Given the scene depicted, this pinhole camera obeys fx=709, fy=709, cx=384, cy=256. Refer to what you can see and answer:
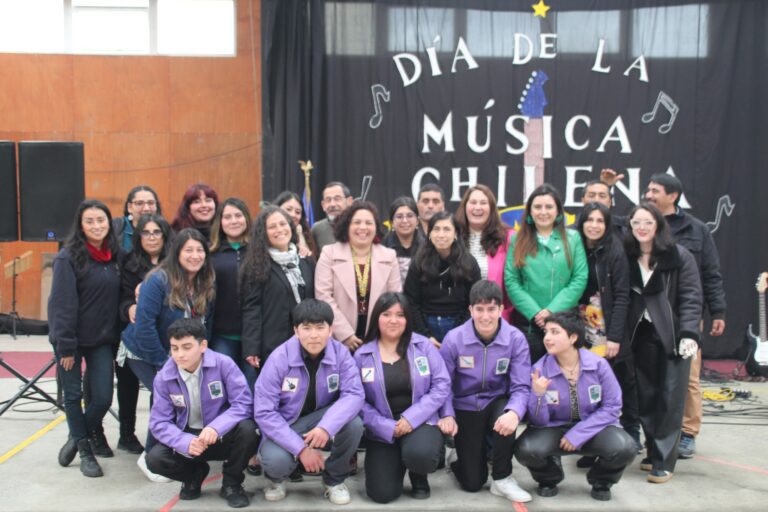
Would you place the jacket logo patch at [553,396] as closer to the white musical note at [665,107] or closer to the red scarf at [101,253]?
the red scarf at [101,253]

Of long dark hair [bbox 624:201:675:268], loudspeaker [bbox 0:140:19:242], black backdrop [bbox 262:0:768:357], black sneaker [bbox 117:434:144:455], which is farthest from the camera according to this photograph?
black backdrop [bbox 262:0:768:357]

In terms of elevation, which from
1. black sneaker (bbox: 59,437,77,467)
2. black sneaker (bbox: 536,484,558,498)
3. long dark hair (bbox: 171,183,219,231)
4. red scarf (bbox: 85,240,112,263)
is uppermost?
long dark hair (bbox: 171,183,219,231)

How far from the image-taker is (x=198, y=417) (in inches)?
156

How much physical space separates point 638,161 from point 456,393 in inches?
179

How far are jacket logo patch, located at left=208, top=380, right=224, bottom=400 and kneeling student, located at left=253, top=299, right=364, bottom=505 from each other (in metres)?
0.20

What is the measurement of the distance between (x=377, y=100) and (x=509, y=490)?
4923mm

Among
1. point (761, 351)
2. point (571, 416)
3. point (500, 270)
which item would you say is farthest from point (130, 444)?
point (761, 351)

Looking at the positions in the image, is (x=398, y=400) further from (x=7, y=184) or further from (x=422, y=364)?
(x=7, y=184)

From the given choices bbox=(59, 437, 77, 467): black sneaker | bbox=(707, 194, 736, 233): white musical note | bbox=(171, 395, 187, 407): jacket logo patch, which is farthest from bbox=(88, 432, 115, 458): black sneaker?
bbox=(707, 194, 736, 233): white musical note

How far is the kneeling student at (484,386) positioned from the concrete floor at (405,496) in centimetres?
16

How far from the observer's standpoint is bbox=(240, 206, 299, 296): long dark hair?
4281 mm

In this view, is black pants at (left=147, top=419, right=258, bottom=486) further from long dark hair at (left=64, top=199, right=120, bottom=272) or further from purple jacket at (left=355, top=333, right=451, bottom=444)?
long dark hair at (left=64, top=199, right=120, bottom=272)

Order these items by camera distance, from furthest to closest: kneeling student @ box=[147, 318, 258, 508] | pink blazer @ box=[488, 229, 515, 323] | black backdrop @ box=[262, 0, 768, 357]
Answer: black backdrop @ box=[262, 0, 768, 357]
pink blazer @ box=[488, 229, 515, 323]
kneeling student @ box=[147, 318, 258, 508]

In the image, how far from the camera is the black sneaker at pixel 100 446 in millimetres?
4664
